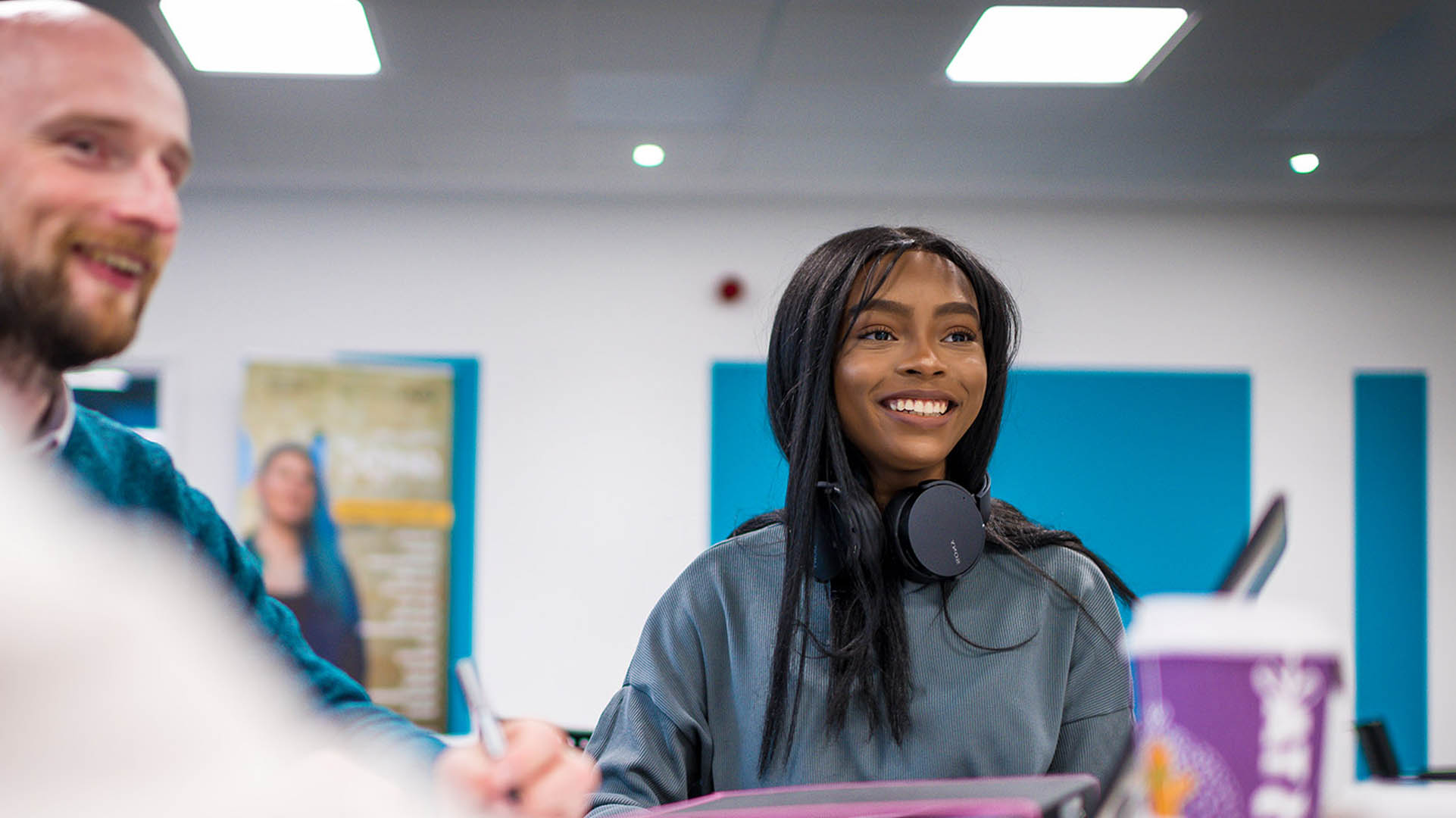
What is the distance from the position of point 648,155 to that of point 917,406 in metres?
2.96

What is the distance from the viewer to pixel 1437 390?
4664mm

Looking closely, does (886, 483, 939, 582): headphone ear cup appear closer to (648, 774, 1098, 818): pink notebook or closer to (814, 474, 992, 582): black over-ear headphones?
(814, 474, 992, 582): black over-ear headphones

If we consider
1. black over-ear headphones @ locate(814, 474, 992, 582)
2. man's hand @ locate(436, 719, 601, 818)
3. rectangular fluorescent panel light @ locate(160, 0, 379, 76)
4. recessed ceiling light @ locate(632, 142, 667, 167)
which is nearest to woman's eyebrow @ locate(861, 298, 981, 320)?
black over-ear headphones @ locate(814, 474, 992, 582)

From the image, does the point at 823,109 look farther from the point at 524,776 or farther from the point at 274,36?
the point at 524,776

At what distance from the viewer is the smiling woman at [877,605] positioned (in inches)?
45.7

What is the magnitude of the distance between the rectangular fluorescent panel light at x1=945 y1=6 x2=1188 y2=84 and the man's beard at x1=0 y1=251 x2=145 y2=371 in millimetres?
2739

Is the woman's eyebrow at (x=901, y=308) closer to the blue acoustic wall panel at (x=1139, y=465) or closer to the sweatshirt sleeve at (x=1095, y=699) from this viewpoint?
the sweatshirt sleeve at (x=1095, y=699)

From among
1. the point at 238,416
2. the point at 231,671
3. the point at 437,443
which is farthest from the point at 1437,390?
the point at 231,671

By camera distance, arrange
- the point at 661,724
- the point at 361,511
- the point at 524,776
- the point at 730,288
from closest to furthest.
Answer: the point at 524,776 < the point at 661,724 < the point at 361,511 < the point at 730,288

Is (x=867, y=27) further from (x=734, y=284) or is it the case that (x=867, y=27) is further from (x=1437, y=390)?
(x=1437, y=390)

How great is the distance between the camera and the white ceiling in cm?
305

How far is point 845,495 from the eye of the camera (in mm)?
1251

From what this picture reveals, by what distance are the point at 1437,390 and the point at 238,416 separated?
4718mm

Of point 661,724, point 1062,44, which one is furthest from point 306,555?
point 661,724
